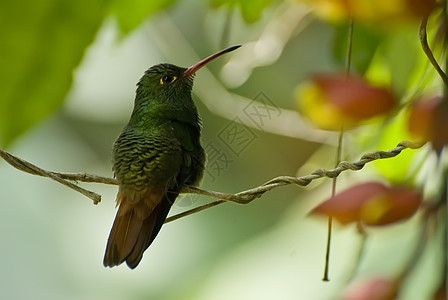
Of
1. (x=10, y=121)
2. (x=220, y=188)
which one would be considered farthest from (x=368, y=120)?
(x=220, y=188)

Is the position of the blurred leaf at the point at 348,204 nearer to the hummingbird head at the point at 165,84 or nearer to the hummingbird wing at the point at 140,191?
the hummingbird wing at the point at 140,191

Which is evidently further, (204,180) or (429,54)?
(204,180)

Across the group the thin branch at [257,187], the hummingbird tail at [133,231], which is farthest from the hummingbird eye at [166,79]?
the thin branch at [257,187]

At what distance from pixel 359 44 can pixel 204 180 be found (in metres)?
1.09

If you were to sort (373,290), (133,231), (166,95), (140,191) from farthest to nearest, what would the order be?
(166,95) → (140,191) → (133,231) → (373,290)

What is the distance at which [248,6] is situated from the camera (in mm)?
798

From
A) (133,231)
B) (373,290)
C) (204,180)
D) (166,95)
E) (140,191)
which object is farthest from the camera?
(204,180)

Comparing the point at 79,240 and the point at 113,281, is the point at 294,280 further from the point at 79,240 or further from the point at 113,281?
the point at 79,240

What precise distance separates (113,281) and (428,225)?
128 inches

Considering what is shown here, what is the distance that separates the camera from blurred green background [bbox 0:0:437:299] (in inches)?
52.6

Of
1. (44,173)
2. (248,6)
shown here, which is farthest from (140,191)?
(248,6)

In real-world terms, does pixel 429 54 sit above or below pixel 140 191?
below

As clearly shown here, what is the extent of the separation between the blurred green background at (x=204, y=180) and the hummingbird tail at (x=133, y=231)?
187mm

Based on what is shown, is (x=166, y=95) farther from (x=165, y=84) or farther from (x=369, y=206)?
(x=369, y=206)
